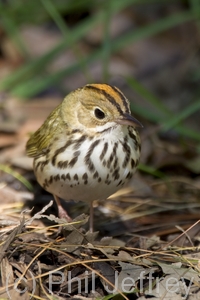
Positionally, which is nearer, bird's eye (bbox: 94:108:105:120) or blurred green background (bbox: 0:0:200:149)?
bird's eye (bbox: 94:108:105:120)

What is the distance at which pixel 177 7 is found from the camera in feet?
28.3

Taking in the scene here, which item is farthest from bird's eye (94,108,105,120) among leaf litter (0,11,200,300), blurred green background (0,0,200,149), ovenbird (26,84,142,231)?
blurred green background (0,0,200,149)

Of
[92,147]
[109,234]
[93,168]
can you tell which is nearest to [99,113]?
[92,147]

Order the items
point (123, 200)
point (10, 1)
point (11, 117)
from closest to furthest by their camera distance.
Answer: point (123, 200)
point (11, 117)
point (10, 1)

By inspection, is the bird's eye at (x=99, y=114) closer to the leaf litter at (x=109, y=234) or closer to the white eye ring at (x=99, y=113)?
the white eye ring at (x=99, y=113)

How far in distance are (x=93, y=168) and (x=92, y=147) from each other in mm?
138

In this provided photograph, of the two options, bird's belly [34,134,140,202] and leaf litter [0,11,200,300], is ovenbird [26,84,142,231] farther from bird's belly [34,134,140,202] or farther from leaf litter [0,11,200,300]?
leaf litter [0,11,200,300]

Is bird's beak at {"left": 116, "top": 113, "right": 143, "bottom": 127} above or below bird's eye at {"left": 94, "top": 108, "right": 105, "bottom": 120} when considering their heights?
below

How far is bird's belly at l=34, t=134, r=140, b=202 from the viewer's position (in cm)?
409

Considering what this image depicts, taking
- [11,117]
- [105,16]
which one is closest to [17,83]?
[11,117]

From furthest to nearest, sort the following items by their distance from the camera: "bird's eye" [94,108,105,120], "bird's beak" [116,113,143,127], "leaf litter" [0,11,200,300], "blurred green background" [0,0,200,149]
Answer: "blurred green background" [0,0,200,149] → "bird's eye" [94,108,105,120] → "bird's beak" [116,113,143,127] → "leaf litter" [0,11,200,300]

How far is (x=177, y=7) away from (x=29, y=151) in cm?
457

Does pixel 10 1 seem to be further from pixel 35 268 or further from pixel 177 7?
pixel 35 268

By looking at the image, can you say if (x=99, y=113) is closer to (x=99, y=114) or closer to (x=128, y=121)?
(x=99, y=114)
